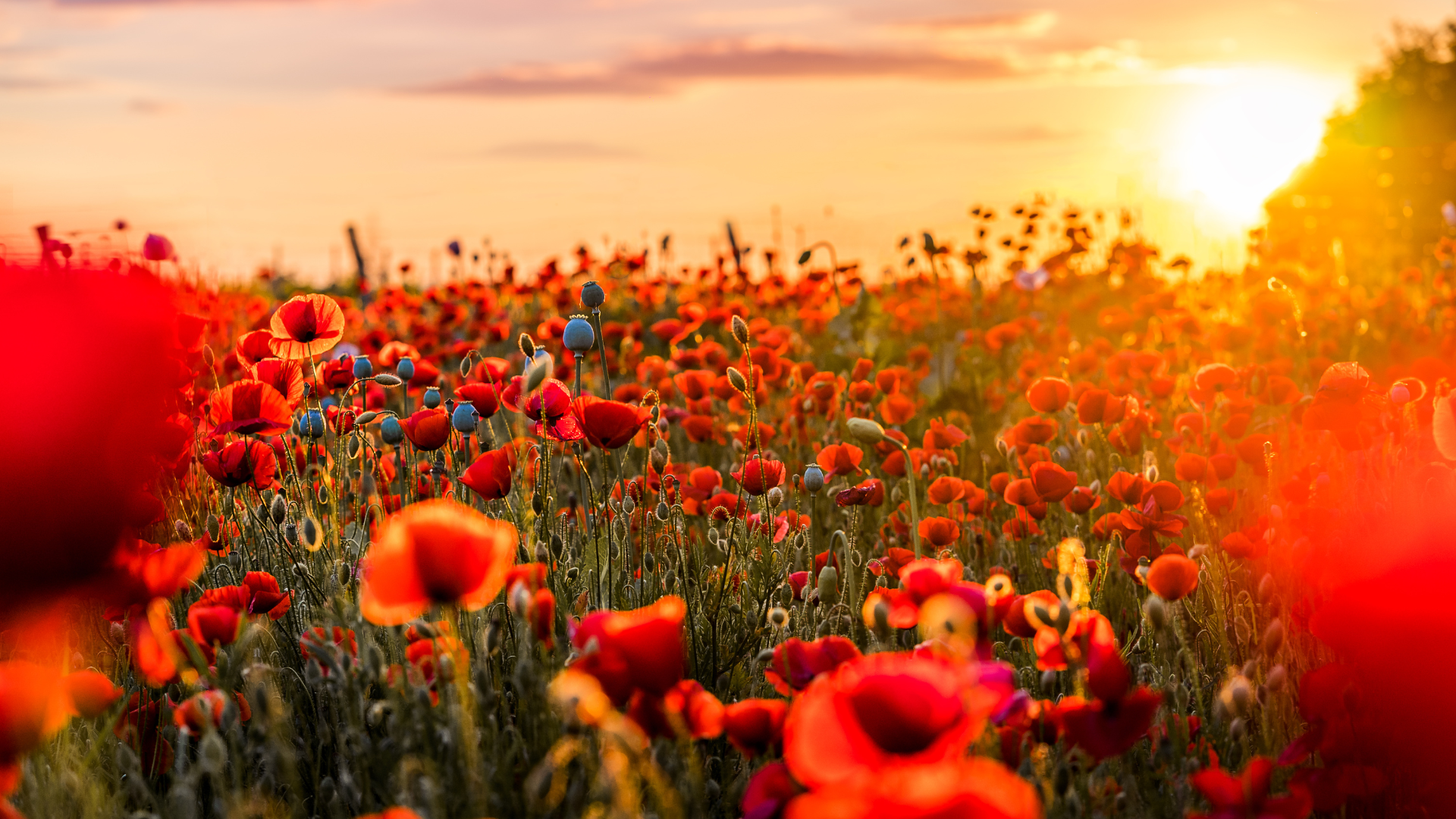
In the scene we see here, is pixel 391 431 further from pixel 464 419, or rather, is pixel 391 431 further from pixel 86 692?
pixel 86 692

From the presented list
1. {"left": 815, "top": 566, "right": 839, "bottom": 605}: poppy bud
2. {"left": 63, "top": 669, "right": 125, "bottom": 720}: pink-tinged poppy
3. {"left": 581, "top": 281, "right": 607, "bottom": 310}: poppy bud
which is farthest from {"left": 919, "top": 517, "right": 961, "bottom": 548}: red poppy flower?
{"left": 63, "top": 669, "right": 125, "bottom": 720}: pink-tinged poppy

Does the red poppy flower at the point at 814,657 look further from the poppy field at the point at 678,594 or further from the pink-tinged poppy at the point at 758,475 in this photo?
the pink-tinged poppy at the point at 758,475

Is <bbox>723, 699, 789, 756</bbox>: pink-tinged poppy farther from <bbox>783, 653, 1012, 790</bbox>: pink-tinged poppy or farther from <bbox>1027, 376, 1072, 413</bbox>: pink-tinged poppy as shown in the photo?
<bbox>1027, 376, 1072, 413</bbox>: pink-tinged poppy

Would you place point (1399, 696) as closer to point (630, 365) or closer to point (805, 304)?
point (630, 365)

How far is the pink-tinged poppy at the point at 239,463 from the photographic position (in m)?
2.37

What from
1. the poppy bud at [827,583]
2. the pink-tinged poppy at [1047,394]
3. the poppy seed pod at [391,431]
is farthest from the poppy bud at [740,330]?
the pink-tinged poppy at [1047,394]

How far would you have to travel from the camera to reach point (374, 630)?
7.43 ft

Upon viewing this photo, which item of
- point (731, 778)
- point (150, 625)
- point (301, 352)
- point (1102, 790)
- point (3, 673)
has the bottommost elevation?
point (731, 778)

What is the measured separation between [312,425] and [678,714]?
59.7 inches

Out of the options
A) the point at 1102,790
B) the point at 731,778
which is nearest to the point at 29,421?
the point at 731,778

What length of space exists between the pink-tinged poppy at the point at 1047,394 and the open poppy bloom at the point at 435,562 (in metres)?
2.06

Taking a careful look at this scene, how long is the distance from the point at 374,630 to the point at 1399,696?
193cm

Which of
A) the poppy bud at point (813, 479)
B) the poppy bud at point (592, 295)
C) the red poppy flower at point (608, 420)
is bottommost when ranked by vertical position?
the poppy bud at point (813, 479)

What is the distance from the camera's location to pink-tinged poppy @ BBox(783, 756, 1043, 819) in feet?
3.29
